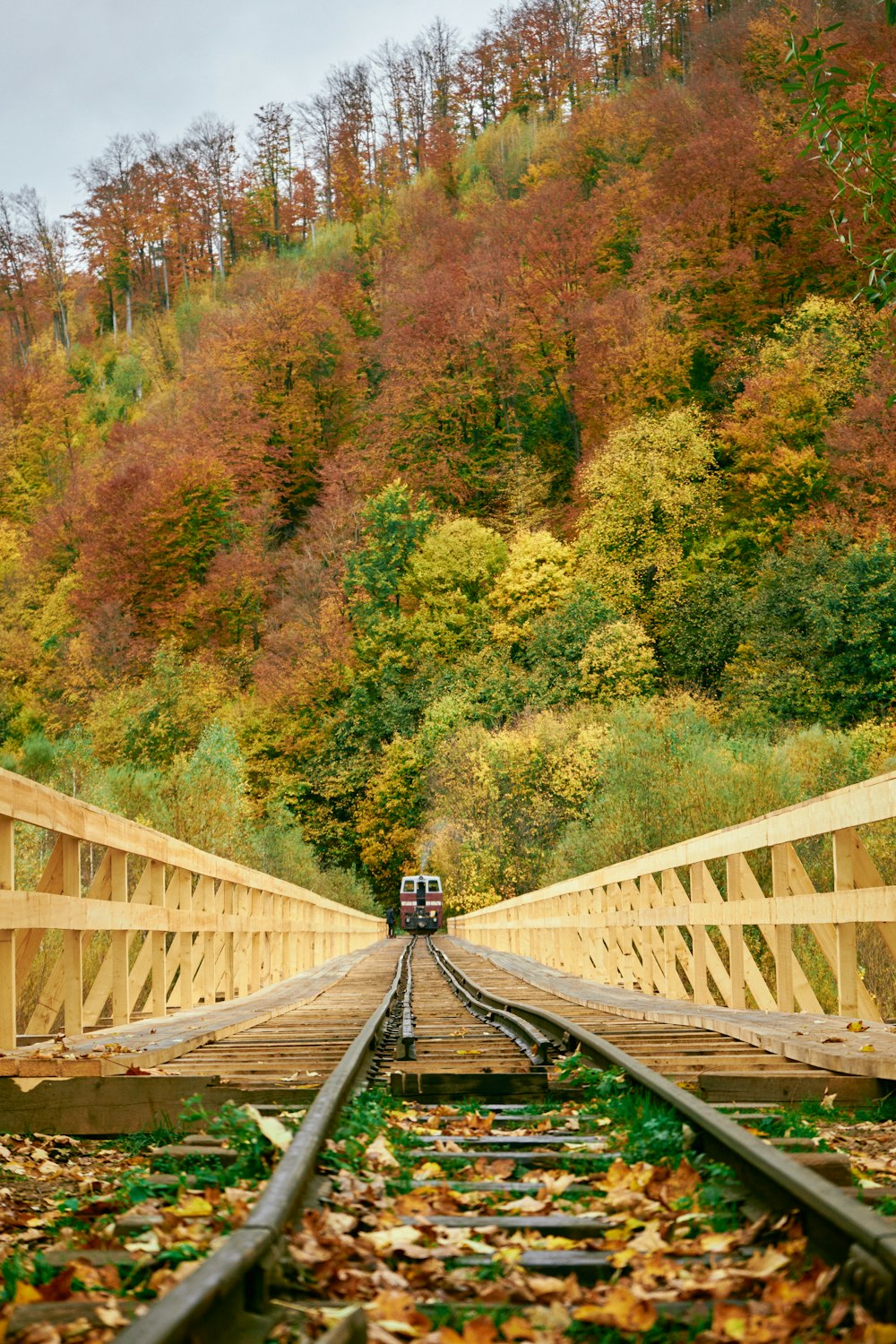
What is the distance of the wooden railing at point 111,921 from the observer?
577cm

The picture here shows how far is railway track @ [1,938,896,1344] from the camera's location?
2594mm

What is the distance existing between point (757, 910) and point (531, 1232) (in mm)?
4700

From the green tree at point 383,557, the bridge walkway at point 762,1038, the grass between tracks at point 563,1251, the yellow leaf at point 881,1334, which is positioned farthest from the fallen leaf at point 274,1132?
the green tree at point 383,557

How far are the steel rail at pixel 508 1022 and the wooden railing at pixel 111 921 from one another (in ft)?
7.12

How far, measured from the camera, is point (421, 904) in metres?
53.8

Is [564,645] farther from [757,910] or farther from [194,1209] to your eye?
[194,1209]

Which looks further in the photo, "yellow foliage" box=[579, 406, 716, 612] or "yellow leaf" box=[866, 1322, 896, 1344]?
"yellow foliage" box=[579, 406, 716, 612]

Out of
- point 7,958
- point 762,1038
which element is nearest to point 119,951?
point 7,958

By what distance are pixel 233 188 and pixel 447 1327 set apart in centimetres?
10993

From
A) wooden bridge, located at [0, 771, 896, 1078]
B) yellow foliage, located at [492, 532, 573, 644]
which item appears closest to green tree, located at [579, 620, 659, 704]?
yellow foliage, located at [492, 532, 573, 644]

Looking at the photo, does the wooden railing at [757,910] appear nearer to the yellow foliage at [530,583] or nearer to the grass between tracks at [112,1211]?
the grass between tracks at [112,1211]

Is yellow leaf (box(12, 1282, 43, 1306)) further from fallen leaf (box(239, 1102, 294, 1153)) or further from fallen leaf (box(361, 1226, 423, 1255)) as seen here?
fallen leaf (box(239, 1102, 294, 1153))

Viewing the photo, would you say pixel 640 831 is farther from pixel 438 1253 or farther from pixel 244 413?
pixel 244 413

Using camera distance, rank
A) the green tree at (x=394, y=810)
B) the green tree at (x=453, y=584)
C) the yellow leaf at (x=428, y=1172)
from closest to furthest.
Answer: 1. the yellow leaf at (x=428, y=1172)
2. the green tree at (x=394, y=810)
3. the green tree at (x=453, y=584)
